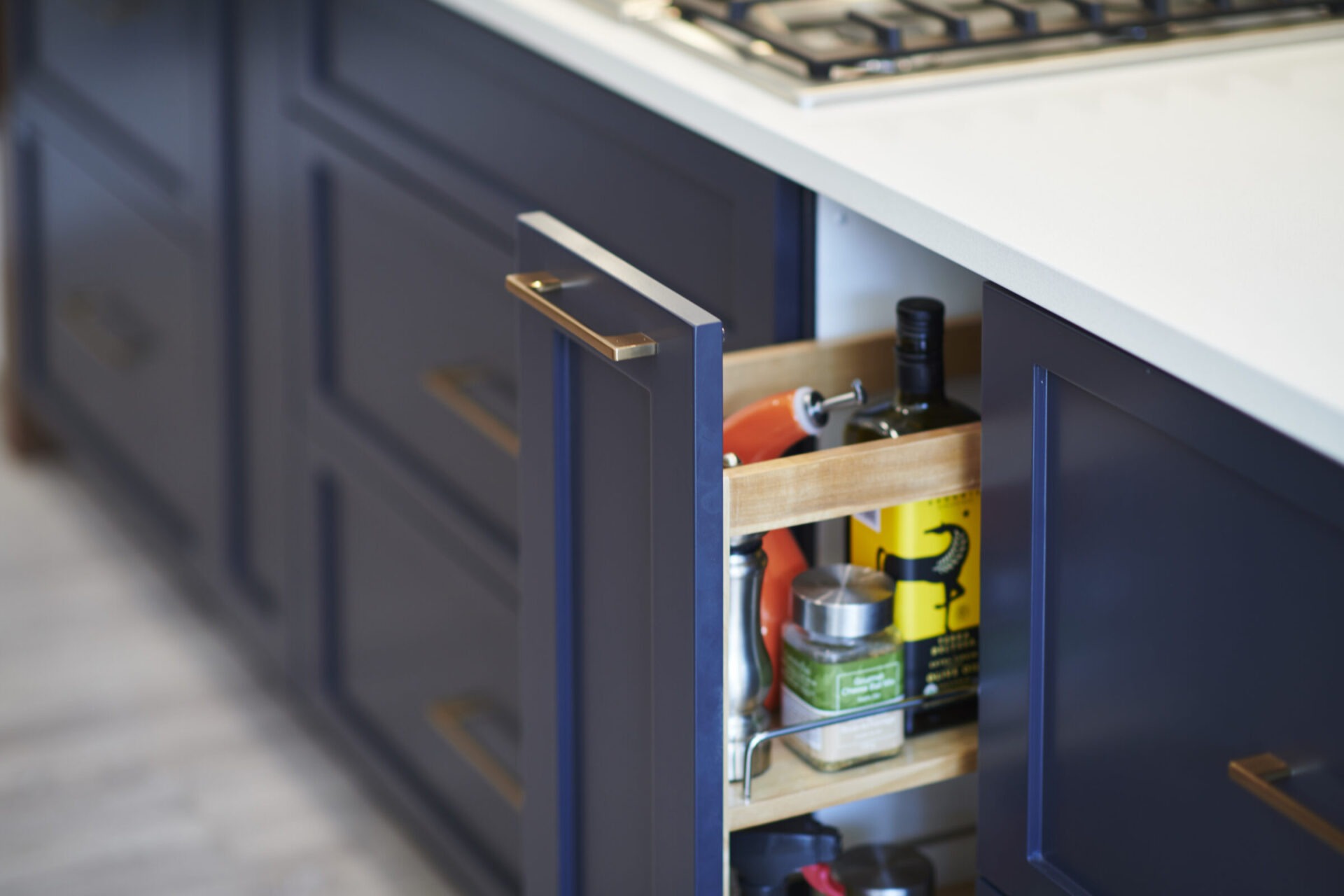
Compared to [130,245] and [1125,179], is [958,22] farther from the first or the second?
[130,245]

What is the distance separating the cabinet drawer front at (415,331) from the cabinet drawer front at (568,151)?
0.06m

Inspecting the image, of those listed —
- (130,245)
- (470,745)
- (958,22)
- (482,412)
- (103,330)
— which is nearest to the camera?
(958,22)

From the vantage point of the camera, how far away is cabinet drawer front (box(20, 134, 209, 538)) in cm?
201

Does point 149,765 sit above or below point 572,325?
below

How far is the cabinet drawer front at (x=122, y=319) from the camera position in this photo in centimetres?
201

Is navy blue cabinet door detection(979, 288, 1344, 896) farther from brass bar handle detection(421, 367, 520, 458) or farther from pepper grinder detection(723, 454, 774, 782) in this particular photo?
brass bar handle detection(421, 367, 520, 458)

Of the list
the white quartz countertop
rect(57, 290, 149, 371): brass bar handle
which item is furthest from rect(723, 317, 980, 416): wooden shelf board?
rect(57, 290, 149, 371): brass bar handle

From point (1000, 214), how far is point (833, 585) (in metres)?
0.22

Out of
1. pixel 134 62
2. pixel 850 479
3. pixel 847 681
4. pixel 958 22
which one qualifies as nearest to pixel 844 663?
pixel 847 681

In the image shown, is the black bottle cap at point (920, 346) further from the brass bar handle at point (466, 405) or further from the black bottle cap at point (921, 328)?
the brass bar handle at point (466, 405)

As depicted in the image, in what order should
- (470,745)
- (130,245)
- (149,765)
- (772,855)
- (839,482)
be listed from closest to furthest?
(839,482), (772,855), (470,745), (149,765), (130,245)

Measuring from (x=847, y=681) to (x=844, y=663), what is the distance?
12mm

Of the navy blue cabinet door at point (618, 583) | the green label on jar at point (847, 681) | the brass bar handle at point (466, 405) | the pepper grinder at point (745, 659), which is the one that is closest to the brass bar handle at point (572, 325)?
the navy blue cabinet door at point (618, 583)

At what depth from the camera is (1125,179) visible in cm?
91
